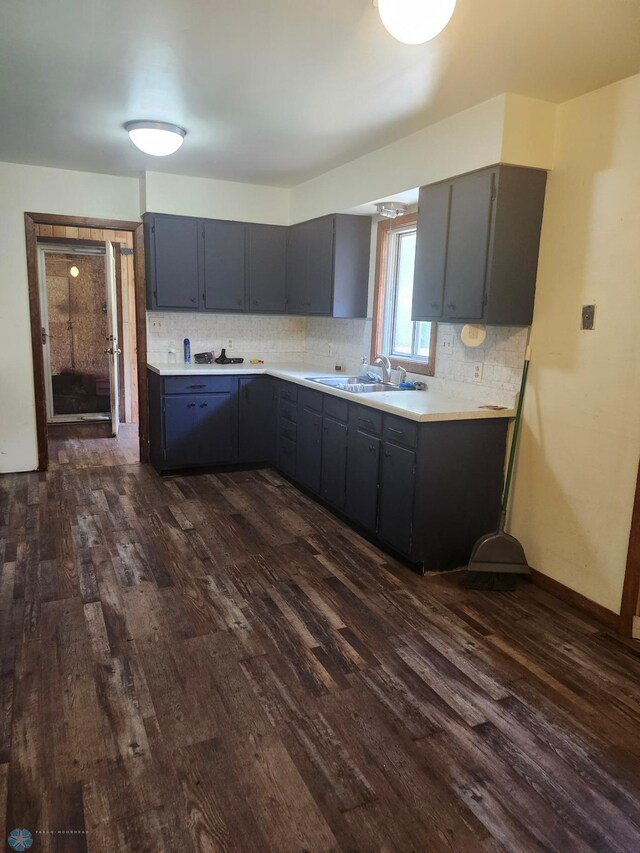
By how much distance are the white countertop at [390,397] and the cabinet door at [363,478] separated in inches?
9.6

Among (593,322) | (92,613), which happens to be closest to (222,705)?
(92,613)

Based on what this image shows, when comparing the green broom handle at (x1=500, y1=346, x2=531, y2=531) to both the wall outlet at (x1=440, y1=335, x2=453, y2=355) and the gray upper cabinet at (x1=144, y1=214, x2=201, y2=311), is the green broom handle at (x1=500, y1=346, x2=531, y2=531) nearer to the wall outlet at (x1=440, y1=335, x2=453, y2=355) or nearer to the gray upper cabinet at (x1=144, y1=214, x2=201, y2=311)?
the wall outlet at (x1=440, y1=335, x2=453, y2=355)

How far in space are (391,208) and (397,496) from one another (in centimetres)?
203

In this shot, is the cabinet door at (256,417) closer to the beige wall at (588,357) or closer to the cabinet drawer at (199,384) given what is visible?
the cabinet drawer at (199,384)

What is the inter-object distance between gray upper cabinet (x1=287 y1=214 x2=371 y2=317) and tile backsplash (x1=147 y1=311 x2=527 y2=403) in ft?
0.90

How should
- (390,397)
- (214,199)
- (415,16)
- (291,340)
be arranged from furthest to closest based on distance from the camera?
(291,340)
(214,199)
(390,397)
(415,16)

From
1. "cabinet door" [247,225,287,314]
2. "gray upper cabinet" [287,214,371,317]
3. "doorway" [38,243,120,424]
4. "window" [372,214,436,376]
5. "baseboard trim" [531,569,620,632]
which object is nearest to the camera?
"baseboard trim" [531,569,620,632]

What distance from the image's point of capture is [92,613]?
2.77 metres

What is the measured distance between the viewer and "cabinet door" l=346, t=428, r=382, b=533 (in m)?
3.54

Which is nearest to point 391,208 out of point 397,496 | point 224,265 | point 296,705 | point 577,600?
point 224,265

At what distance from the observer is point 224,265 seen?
5.09 m

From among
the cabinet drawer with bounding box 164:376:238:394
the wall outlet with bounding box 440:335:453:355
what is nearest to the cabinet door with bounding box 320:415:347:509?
the wall outlet with bounding box 440:335:453:355

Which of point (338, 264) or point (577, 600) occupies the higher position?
point (338, 264)

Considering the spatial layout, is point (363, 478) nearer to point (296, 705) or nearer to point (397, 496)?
point (397, 496)
